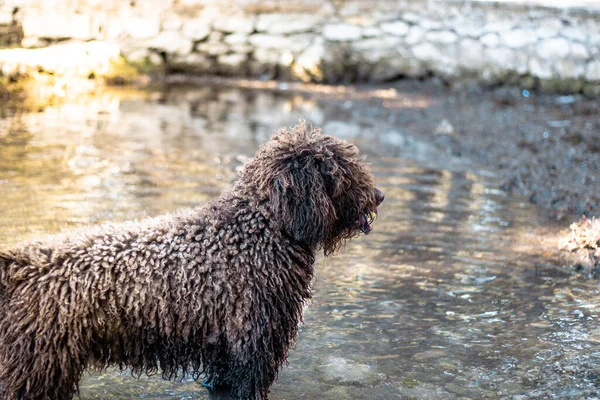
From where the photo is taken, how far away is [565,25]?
1581 cm

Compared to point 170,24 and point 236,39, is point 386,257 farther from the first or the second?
point 170,24

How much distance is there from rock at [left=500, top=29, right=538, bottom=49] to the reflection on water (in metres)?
3.88

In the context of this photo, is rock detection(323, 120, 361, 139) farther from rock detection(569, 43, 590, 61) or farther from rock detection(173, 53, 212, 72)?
rock detection(173, 53, 212, 72)

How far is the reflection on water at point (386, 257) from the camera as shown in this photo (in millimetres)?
5270

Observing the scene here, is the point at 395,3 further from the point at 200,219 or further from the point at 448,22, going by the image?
the point at 200,219

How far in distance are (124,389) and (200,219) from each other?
49.8 inches

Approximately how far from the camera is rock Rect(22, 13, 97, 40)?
1672 cm

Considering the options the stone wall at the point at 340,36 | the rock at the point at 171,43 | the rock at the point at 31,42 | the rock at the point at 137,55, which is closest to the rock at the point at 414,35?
the stone wall at the point at 340,36

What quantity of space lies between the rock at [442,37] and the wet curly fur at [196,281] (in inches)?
486

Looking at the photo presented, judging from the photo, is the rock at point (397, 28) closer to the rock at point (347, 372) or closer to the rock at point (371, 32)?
the rock at point (371, 32)

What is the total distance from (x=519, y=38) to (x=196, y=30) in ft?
22.5

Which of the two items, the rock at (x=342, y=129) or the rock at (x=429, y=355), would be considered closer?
the rock at (x=429, y=355)

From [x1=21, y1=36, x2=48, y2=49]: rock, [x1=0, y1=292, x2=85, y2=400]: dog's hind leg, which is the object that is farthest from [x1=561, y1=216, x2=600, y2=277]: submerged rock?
[x1=21, y1=36, x2=48, y2=49]: rock

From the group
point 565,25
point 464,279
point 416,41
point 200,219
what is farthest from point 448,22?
point 200,219
